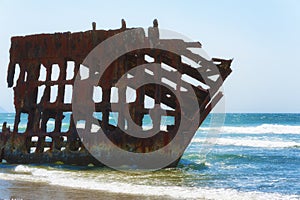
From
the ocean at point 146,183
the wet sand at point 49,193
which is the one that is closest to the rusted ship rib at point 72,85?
the ocean at point 146,183

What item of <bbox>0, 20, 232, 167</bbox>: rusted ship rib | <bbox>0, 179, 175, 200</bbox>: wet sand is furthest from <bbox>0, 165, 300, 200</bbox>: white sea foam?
<bbox>0, 20, 232, 167</bbox>: rusted ship rib

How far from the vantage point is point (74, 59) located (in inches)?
478

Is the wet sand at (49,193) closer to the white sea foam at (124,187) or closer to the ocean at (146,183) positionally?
the ocean at (146,183)

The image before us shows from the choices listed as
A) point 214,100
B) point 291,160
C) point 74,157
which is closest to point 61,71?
point 74,157

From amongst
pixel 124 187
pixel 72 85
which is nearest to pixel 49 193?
pixel 124 187

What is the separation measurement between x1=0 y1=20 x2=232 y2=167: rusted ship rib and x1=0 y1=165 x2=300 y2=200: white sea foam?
100 centimetres

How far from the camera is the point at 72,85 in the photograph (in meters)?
12.0

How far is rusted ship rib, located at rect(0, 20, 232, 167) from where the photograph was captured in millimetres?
11648

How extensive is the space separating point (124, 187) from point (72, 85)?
3.55 m

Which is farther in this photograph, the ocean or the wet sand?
the ocean

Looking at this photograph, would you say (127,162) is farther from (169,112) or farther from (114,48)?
(114,48)

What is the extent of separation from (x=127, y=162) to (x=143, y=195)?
3.03 meters

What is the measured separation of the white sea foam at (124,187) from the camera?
9040 mm

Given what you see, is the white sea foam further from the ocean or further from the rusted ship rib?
the rusted ship rib
